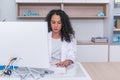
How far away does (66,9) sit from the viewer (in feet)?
14.0

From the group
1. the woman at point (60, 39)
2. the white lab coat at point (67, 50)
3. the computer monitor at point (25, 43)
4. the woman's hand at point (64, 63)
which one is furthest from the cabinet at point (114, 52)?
the computer monitor at point (25, 43)

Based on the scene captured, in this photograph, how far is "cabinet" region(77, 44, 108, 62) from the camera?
13.1 feet

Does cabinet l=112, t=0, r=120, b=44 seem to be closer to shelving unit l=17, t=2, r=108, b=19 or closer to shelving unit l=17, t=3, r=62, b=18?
shelving unit l=17, t=2, r=108, b=19

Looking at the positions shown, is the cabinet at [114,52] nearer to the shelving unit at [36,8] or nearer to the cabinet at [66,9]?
the cabinet at [66,9]

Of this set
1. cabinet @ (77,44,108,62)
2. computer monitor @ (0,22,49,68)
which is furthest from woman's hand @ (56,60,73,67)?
cabinet @ (77,44,108,62)

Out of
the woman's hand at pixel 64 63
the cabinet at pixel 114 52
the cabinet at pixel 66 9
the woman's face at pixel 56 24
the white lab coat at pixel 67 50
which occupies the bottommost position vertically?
the cabinet at pixel 114 52

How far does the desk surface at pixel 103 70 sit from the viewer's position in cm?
188

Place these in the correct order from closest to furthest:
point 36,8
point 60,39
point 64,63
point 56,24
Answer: point 64,63, point 56,24, point 60,39, point 36,8

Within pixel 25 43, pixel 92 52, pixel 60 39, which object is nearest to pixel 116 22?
pixel 92 52

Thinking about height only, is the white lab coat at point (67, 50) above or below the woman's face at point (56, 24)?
below

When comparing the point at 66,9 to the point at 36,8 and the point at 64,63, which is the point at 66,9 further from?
the point at 64,63

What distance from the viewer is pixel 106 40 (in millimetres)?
4051

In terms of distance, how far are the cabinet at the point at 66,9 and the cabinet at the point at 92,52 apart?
566 mm

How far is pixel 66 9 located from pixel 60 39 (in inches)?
75.7
